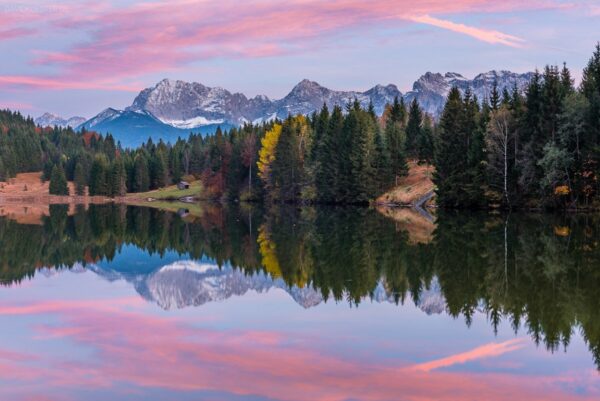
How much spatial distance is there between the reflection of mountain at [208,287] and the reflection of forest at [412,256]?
49 cm

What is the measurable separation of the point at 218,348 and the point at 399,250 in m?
21.8

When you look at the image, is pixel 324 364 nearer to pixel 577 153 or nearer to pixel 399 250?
pixel 399 250

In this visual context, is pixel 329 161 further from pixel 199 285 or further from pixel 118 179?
pixel 118 179

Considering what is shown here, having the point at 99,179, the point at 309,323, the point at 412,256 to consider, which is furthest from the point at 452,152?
the point at 99,179

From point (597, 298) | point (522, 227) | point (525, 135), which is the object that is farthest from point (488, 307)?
point (525, 135)

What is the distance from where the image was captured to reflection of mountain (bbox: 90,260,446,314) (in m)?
24.0

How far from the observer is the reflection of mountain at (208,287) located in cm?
2400

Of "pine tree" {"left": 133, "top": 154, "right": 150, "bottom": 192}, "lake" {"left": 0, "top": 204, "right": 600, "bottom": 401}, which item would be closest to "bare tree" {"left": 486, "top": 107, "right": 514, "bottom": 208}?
"lake" {"left": 0, "top": 204, "right": 600, "bottom": 401}

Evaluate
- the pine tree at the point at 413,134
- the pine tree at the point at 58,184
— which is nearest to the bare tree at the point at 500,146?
the pine tree at the point at 413,134

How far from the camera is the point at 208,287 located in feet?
92.0

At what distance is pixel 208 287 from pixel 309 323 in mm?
8573

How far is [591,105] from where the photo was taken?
67.1m

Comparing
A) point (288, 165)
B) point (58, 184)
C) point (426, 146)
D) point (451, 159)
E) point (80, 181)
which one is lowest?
point (58, 184)

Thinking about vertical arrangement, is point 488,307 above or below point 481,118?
below
